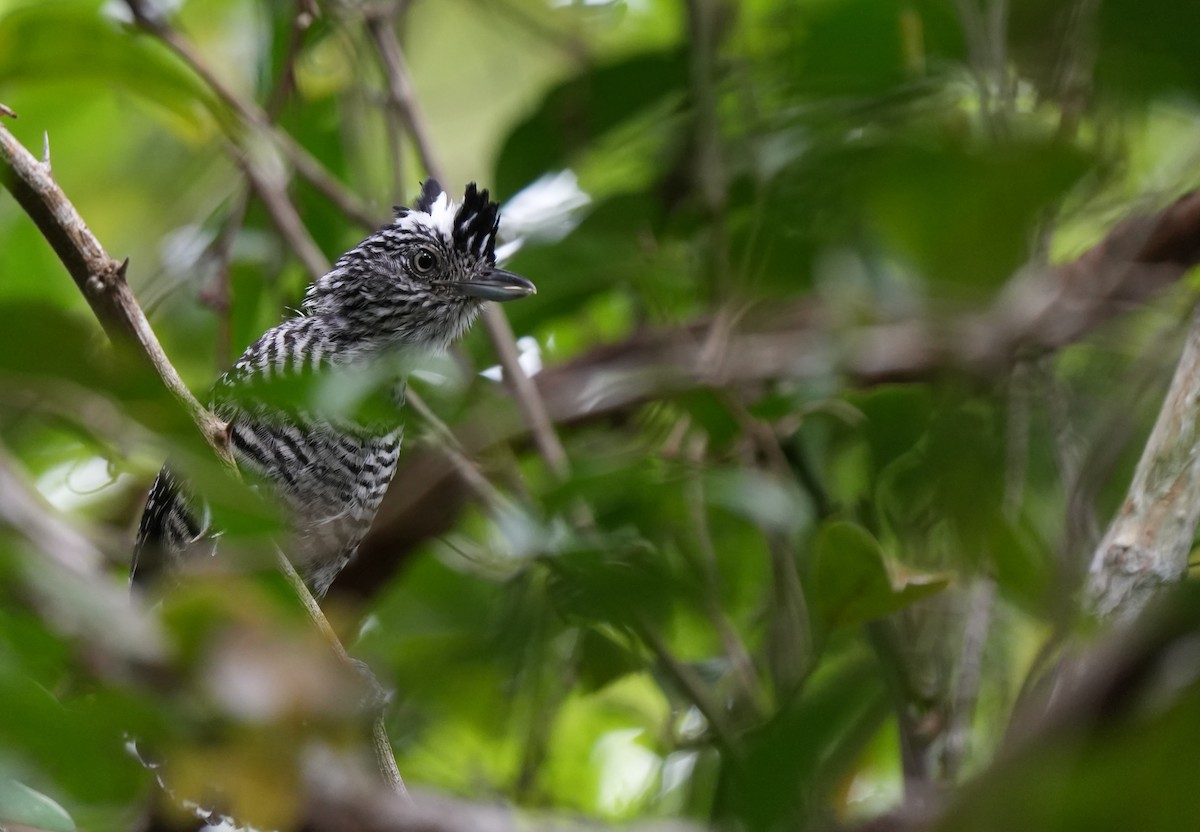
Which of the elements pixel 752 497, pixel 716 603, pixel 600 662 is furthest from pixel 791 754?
pixel 600 662

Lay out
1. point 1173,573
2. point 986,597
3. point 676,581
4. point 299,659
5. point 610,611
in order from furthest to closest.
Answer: point 986,597 < point 610,611 < point 676,581 < point 1173,573 < point 299,659

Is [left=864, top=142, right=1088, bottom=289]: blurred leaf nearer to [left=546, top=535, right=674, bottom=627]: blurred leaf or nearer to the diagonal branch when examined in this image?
[left=546, top=535, right=674, bottom=627]: blurred leaf

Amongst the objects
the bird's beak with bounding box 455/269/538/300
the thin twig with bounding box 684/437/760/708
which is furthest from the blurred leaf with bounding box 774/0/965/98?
the bird's beak with bounding box 455/269/538/300

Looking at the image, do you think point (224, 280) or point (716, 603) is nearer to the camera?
point (716, 603)

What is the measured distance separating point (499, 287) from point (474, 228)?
52 cm

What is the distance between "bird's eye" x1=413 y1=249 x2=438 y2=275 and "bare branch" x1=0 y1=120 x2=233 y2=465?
196cm

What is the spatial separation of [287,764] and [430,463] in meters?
2.39

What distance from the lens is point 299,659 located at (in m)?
0.94

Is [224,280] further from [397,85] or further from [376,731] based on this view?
[376,731]

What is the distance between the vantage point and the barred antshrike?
303 cm

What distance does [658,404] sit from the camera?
307 centimetres

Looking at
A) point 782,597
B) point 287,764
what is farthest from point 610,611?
point 782,597

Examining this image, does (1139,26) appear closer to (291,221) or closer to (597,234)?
(597,234)

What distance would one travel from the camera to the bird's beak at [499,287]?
10.2 feet
